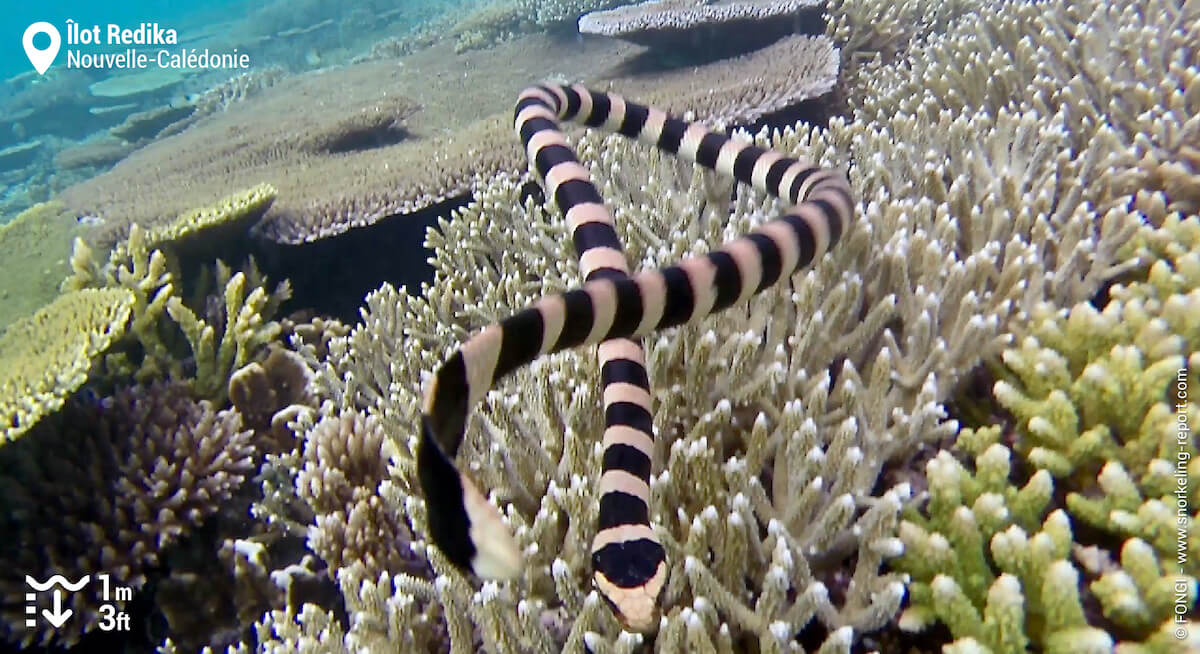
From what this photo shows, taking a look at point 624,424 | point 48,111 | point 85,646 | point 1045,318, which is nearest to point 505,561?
point 624,424

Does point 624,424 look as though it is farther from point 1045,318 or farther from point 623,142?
point 623,142

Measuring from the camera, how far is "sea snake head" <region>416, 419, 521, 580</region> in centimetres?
117

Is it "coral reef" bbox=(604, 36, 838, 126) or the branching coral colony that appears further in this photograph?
"coral reef" bbox=(604, 36, 838, 126)

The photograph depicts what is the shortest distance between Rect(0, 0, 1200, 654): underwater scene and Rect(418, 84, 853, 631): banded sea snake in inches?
0.4

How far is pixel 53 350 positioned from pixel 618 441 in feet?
8.72

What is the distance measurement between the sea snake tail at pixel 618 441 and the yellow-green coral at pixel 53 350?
→ 1.96m

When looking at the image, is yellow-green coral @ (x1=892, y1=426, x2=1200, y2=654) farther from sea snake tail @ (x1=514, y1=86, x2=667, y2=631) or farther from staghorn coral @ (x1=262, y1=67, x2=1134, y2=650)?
sea snake tail @ (x1=514, y1=86, x2=667, y2=631)

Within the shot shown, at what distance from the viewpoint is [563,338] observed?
170cm

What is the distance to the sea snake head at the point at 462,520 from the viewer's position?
117 cm

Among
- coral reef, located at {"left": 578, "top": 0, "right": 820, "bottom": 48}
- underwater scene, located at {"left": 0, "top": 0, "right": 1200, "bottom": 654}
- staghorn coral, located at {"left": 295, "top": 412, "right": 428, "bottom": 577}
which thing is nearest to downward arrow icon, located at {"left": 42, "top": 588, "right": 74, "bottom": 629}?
underwater scene, located at {"left": 0, "top": 0, "right": 1200, "bottom": 654}

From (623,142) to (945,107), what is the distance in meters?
1.81

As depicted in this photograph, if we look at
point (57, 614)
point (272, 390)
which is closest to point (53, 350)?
point (272, 390)

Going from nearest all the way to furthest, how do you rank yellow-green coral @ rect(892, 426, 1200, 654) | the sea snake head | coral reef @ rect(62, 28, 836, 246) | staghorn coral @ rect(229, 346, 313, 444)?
the sea snake head
yellow-green coral @ rect(892, 426, 1200, 654)
staghorn coral @ rect(229, 346, 313, 444)
coral reef @ rect(62, 28, 836, 246)

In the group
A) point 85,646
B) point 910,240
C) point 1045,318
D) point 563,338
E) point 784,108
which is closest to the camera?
point 563,338
